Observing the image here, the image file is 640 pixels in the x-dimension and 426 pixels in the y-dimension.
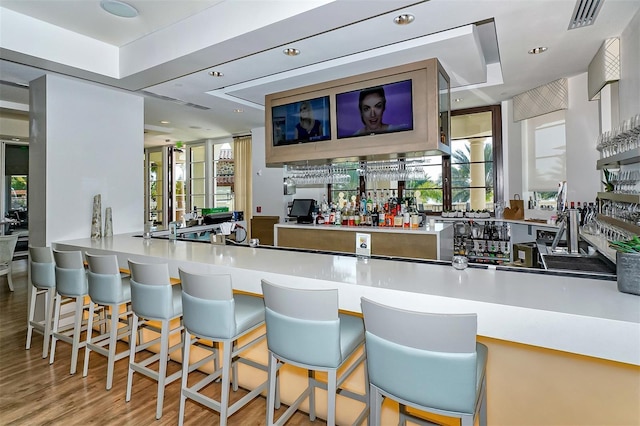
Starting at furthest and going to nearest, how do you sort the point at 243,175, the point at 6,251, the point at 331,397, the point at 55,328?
the point at 243,175 → the point at 6,251 → the point at 55,328 → the point at 331,397

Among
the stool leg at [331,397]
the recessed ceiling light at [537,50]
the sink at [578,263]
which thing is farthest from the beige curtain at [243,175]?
the stool leg at [331,397]

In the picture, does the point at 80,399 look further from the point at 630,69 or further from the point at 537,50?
the point at 630,69

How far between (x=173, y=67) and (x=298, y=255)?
2.45 meters

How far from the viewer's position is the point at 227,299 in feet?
6.21

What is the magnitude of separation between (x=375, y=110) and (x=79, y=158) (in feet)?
11.2

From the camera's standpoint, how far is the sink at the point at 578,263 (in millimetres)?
2109

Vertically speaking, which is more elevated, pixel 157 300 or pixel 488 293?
pixel 488 293

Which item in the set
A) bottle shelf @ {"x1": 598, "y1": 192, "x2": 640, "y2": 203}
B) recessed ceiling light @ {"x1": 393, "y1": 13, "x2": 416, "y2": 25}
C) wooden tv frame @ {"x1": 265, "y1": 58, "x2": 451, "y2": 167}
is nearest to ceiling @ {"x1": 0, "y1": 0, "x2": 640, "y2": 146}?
recessed ceiling light @ {"x1": 393, "y1": 13, "x2": 416, "y2": 25}

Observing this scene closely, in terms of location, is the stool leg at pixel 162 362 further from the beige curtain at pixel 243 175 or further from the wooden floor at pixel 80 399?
the beige curtain at pixel 243 175

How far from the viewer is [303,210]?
6.14m

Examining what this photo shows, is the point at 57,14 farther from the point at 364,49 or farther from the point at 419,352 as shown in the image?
the point at 419,352

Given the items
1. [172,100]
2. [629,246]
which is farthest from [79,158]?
[629,246]

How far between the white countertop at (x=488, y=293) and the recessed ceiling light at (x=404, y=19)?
1887 millimetres

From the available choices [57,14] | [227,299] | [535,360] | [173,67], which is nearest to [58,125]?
[57,14]
